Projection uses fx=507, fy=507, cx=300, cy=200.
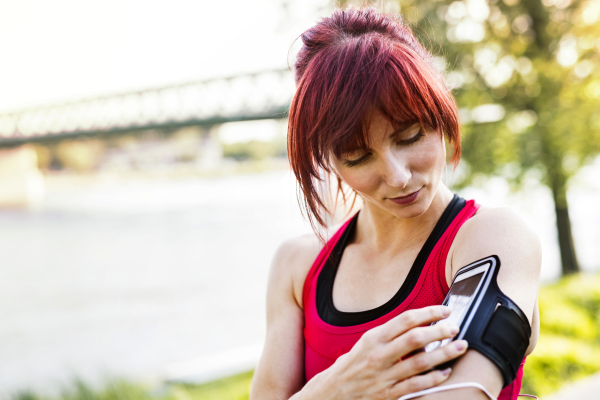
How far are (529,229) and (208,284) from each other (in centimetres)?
1373

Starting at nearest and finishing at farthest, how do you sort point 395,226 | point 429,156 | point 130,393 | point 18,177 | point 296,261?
point 429,156 < point 395,226 < point 296,261 < point 130,393 < point 18,177

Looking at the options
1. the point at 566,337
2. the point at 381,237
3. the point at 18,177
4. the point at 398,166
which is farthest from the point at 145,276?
the point at 18,177

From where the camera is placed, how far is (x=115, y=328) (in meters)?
10.6

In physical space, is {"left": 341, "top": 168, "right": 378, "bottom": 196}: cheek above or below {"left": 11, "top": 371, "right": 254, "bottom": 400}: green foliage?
above

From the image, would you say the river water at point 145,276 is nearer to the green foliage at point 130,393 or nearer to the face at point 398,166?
the face at point 398,166

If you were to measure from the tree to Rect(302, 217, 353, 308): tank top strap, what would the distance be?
210 inches

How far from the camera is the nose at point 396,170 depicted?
95 centimetres

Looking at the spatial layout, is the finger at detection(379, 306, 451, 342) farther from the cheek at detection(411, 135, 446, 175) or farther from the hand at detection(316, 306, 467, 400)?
the cheek at detection(411, 135, 446, 175)

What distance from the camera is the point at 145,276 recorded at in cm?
1706

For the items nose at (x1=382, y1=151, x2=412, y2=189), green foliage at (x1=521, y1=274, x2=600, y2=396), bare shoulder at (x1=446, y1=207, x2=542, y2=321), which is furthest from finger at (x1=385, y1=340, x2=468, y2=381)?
green foliage at (x1=521, y1=274, x2=600, y2=396)

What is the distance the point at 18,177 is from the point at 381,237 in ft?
122

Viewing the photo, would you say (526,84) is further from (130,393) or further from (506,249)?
(506,249)

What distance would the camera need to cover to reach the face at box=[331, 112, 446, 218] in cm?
95

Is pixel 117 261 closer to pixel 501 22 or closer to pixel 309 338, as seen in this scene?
pixel 501 22
